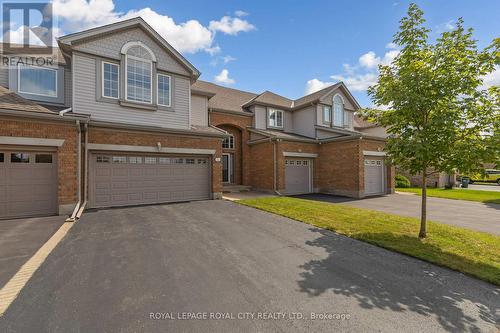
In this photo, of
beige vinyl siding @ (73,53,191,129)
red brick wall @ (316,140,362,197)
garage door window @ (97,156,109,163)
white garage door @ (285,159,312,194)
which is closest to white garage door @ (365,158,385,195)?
red brick wall @ (316,140,362,197)

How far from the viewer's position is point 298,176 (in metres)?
16.6

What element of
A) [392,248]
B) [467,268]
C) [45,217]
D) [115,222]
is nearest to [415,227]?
[392,248]

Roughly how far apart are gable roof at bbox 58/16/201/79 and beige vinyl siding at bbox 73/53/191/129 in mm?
632

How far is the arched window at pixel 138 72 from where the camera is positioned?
452 inches

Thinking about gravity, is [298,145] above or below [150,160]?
above

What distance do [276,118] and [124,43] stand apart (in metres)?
12.2

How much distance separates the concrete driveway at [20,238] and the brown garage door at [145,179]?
2245 millimetres

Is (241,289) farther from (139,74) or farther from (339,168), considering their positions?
(339,168)

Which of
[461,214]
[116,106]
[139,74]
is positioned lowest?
[461,214]

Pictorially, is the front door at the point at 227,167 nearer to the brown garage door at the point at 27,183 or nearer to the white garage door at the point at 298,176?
the white garage door at the point at 298,176

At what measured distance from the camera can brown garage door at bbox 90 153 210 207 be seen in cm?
1002

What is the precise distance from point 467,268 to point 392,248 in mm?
1320

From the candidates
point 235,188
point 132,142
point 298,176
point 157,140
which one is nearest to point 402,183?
point 298,176

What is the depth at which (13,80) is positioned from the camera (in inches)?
427
